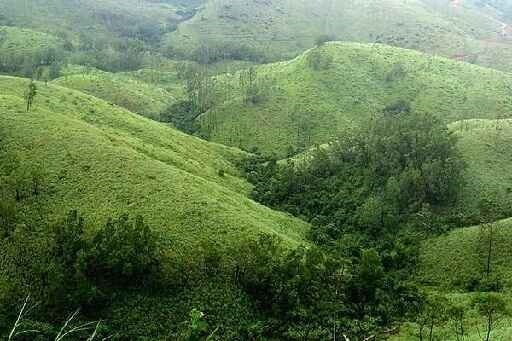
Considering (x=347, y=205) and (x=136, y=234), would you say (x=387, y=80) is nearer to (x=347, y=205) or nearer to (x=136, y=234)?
(x=347, y=205)

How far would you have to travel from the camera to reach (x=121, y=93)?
6590 inches

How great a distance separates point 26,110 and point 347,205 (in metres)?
56.9

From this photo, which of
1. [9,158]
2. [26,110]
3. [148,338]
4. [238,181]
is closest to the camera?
[148,338]

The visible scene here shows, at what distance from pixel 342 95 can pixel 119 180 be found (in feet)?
322

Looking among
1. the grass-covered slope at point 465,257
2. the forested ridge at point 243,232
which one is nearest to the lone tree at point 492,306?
the forested ridge at point 243,232

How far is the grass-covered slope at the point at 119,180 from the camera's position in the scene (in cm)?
6356

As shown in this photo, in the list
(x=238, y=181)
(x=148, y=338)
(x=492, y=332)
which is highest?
(x=492, y=332)

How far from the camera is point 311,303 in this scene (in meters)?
55.9

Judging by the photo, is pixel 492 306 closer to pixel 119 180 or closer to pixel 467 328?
pixel 467 328

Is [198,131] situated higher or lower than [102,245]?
lower

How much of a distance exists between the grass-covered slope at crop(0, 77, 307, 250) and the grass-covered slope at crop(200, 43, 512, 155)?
5057 cm

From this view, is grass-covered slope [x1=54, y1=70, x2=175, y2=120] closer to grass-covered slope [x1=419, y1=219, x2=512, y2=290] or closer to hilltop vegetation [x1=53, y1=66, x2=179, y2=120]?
hilltop vegetation [x1=53, y1=66, x2=179, y2=120]

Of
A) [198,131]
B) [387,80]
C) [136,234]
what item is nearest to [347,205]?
[136,234]

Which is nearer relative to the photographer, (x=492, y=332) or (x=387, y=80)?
(x=492, y=332)
